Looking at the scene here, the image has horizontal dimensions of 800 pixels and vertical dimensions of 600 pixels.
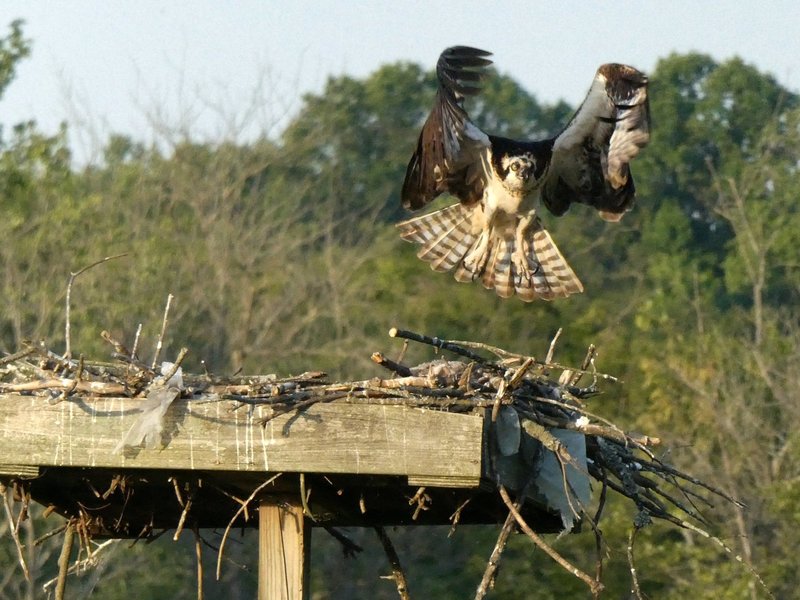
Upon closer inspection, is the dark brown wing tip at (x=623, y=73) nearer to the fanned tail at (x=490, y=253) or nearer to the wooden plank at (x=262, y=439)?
the fanned tail at (x=490, y=253)

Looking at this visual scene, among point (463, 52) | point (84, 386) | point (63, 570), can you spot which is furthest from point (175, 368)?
point (463, 52)

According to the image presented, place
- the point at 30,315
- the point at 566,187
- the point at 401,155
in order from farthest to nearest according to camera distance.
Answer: the point at 401,155
the point at 30,315
the point at 566,187

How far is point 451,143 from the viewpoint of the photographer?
28.5 ft

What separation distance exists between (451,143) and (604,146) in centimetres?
88

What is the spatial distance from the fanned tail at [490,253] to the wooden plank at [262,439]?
Result: 5.18m

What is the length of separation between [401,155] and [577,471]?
29912 mm

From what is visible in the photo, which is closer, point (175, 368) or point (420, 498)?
point (175, 368)

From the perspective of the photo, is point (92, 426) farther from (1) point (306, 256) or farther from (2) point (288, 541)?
(1) point (306, 256)

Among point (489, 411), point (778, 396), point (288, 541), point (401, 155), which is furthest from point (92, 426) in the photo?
point (401, 155)

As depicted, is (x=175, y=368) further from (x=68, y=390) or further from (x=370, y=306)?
(x=370, y=306)

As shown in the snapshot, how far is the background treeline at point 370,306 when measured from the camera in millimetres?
18234

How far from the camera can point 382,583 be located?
21188mm

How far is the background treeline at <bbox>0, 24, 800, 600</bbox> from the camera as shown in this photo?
18.2m

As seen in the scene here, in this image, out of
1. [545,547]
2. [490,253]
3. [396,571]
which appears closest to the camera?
[545,547]
